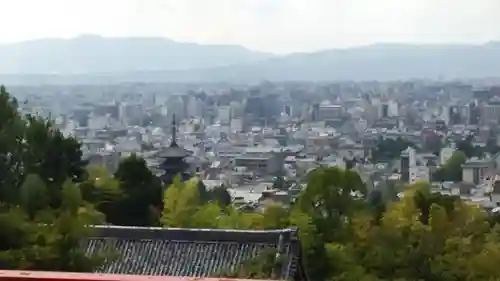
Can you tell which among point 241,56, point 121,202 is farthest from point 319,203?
point 241,56

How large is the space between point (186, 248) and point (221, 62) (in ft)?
17.9

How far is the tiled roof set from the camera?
435 cm

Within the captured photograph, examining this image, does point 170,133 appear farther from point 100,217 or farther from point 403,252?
point 403,252

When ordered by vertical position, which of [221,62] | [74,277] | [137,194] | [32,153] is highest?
[221,62]

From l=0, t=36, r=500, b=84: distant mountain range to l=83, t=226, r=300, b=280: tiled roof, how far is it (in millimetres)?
3966

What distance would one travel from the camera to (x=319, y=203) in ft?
19.0

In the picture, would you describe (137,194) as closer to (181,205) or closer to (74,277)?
(181,205)

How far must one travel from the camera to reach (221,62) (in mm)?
9734

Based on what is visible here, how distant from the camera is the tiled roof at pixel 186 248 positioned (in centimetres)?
435

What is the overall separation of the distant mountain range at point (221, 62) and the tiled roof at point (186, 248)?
3.97 meters

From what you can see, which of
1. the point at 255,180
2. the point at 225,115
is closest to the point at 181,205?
the point at 255,180

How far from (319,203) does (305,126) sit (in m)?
3.17

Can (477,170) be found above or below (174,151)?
below

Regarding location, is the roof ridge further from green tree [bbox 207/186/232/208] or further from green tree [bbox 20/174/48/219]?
green tree [bbox 207/186/232/208]
